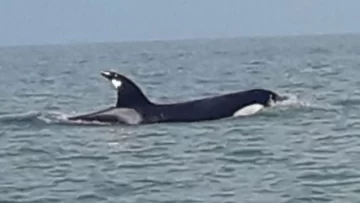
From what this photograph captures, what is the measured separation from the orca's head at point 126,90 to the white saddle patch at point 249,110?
7.08ft

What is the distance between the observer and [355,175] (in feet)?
46.2

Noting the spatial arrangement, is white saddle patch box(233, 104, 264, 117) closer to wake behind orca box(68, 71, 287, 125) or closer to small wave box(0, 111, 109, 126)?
wake behind orca box(68, 71, 287, 125)

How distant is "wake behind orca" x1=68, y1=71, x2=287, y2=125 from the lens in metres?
20.6

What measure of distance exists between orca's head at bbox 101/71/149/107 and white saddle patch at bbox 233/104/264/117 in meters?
2.16

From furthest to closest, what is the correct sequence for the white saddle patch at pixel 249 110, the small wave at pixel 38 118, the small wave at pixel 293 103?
1. the small wave at pixel 293 103
2. the small wave at pixel 38 118
3. the white saddle patch at pixel 249 110

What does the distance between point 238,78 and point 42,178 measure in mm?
22330

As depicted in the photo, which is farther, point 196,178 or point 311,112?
point 311,112

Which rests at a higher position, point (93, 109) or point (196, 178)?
Answer: point (93, 109)

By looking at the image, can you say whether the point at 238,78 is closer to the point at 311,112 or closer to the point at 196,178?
the point at 311,112

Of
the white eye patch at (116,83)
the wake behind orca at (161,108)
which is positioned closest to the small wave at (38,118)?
the wake behind orca at (161,108)

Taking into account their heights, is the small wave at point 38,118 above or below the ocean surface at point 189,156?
above

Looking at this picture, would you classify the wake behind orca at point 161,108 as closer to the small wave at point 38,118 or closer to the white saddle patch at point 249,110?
the white saddle patch at point 249,110

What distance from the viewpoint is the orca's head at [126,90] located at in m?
20.4

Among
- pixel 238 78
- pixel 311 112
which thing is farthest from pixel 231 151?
pixel 238 78
